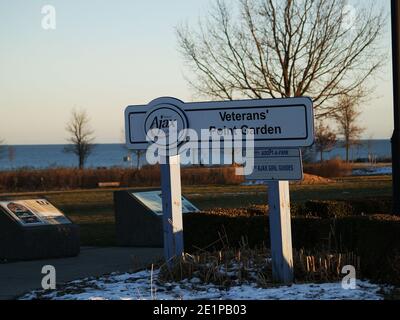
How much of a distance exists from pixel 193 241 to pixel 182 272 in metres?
1.79

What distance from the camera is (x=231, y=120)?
7.68 meters

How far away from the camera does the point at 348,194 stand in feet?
77.3

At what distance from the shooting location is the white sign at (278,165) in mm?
7523

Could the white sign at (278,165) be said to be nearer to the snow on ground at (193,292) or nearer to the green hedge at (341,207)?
the snow on ground at (193,292)

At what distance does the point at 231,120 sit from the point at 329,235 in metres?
1.78

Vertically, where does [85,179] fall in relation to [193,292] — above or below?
above

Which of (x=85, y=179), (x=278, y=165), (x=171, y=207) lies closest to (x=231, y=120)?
(x=278, y=165)

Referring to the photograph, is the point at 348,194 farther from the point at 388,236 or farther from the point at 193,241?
the point at 388,236

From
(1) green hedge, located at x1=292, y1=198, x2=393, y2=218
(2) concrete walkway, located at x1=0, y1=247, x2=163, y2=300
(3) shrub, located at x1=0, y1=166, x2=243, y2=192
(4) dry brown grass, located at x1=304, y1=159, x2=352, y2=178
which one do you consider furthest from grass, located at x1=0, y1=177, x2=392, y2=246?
(4) dry brown grass, located at x1=304, y1=159, x2=352, y2=178

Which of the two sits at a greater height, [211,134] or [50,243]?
[211,134]

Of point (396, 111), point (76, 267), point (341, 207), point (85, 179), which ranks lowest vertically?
point (76, 267)

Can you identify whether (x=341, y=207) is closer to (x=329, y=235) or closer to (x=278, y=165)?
(x=329, y=235)

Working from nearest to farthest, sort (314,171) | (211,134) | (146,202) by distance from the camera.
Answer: (211,134)
(146,202)
(314,171)
